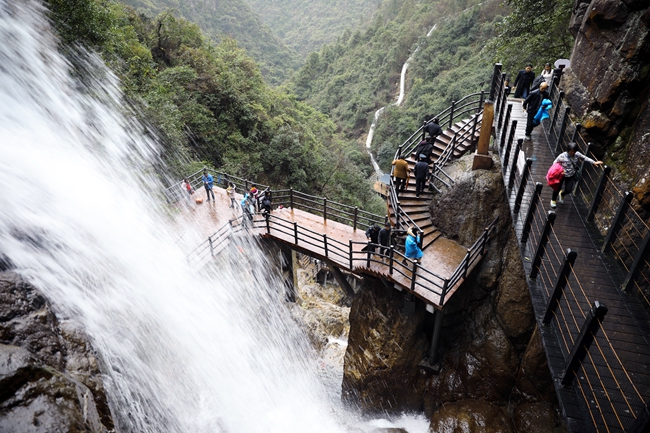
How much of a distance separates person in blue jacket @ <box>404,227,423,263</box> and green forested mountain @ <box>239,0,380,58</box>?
292 feet

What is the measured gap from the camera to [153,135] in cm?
1592

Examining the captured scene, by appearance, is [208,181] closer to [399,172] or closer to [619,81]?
[399,172]

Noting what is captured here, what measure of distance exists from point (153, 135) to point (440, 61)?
A: 116ft

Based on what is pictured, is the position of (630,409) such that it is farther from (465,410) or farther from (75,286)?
(75,286)

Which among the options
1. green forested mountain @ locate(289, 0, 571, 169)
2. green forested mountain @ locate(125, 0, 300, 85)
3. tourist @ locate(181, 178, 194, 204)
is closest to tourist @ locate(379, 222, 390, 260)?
tourist @ locate(181, 178, 194, 204)

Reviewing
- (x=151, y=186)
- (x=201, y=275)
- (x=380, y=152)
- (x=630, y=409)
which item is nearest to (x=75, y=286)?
(x=201, y=275)

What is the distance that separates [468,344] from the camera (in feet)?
33.7

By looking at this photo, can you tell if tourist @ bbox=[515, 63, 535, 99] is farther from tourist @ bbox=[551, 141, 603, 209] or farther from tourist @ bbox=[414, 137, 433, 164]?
tourist @ bbox=[551, 141, 603, 209]

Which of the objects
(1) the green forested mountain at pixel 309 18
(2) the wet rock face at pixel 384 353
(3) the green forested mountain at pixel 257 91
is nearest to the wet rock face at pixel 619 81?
(2) the wet rock face at pixel 384 353

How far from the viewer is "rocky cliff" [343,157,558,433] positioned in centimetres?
912

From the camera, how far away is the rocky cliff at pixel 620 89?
699 centimetres

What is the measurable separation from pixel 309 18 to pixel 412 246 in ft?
356

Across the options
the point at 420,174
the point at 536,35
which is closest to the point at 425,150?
the point at 420,174

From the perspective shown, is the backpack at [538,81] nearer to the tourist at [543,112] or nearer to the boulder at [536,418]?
Answer: the tourist at [543,112]
